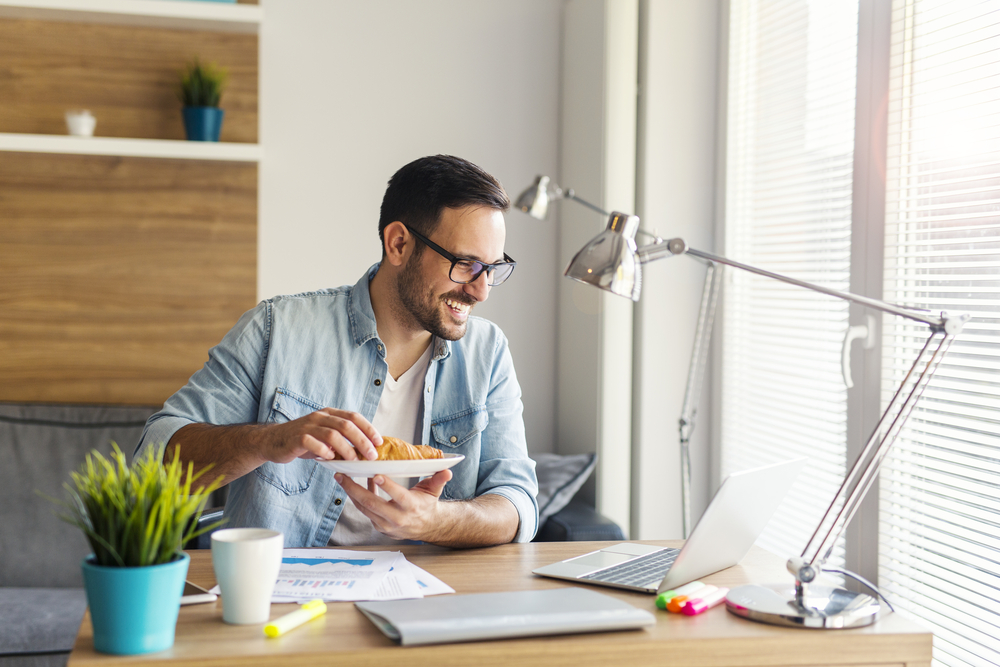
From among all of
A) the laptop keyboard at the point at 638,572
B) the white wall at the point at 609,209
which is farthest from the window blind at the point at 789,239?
the laptop keyboard at the point at 638,572

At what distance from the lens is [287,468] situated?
1.69 meters

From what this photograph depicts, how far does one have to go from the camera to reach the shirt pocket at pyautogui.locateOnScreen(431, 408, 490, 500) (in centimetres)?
178

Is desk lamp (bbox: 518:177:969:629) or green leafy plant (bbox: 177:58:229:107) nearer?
desk lamp (bbox: 518:177:969:629)

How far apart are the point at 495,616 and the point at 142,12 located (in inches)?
99.3

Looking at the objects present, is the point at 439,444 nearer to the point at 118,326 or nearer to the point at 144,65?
the point at 118,326

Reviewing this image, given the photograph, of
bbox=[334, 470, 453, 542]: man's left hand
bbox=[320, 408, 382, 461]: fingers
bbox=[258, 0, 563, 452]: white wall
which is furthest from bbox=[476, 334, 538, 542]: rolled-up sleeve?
bbox=[258, 0, 563, 452]: white wall

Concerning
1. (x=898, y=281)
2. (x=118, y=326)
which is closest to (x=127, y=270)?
(x=118, y=326)

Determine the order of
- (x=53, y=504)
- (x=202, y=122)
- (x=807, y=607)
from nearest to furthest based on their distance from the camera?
(x=807, y=607)
(x=53, y=504)
(x=202, y=122)

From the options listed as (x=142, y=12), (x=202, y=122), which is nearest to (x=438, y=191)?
(x=202, y=122)

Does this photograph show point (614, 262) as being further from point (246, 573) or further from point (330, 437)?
point (246, 573)

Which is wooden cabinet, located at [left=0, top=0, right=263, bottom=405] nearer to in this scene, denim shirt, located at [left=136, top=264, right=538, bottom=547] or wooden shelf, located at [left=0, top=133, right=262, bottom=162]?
wooden shelf, located at [left=0, top=133, right=262, bottom=162]

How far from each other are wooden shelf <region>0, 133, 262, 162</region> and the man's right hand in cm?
178

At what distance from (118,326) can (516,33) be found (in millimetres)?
1852

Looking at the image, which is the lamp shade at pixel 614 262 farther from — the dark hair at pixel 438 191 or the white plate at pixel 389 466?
the dark hair at pixel 438 191
